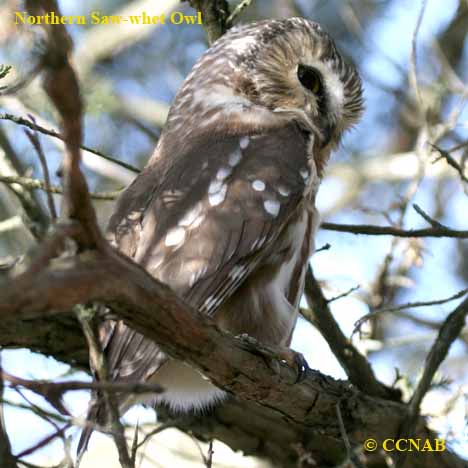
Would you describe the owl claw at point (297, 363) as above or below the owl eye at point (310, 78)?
below

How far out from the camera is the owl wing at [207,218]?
3.74m

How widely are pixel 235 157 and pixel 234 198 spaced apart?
0.27 m

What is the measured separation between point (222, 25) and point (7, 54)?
4.09ft

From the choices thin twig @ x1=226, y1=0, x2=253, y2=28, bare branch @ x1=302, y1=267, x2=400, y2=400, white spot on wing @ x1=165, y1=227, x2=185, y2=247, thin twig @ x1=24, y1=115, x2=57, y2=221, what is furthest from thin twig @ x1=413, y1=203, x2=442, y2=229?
thin twig @ x1=24, y1=115, x2=57, y2=221

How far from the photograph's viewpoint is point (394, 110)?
8.39 metres

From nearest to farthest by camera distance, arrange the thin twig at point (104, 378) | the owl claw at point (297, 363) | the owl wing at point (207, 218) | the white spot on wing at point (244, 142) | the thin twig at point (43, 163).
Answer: the thin twig at point (43, 163) < the thin twig at point (104, 378) < the owl claw at point (297, 363) < the owl wing at point (207, 218) < the white spot on wing at point (244, 142)

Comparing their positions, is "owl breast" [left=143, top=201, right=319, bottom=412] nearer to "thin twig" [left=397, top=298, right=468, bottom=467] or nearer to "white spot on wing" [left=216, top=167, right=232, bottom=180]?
"white spot on wing" [left=216, top=167, right=232, bottom=180]

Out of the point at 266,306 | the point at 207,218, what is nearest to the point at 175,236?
the point at 207,218

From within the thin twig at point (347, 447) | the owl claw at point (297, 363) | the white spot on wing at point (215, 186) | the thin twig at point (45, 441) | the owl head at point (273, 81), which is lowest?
the thin twig at point (45, 441)

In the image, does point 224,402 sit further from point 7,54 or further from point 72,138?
point 72,138

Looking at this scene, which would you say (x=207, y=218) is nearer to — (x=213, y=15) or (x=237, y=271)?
(x=237, y=271)

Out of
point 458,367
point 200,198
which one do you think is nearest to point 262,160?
point 200,198

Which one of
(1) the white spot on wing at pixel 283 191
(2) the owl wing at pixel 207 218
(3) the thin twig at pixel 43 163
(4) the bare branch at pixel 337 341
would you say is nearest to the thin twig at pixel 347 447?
(4) the bare branch at pixel 337 341

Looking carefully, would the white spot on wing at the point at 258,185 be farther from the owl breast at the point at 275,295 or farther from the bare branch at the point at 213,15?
the bare branch at the point at 213,15
